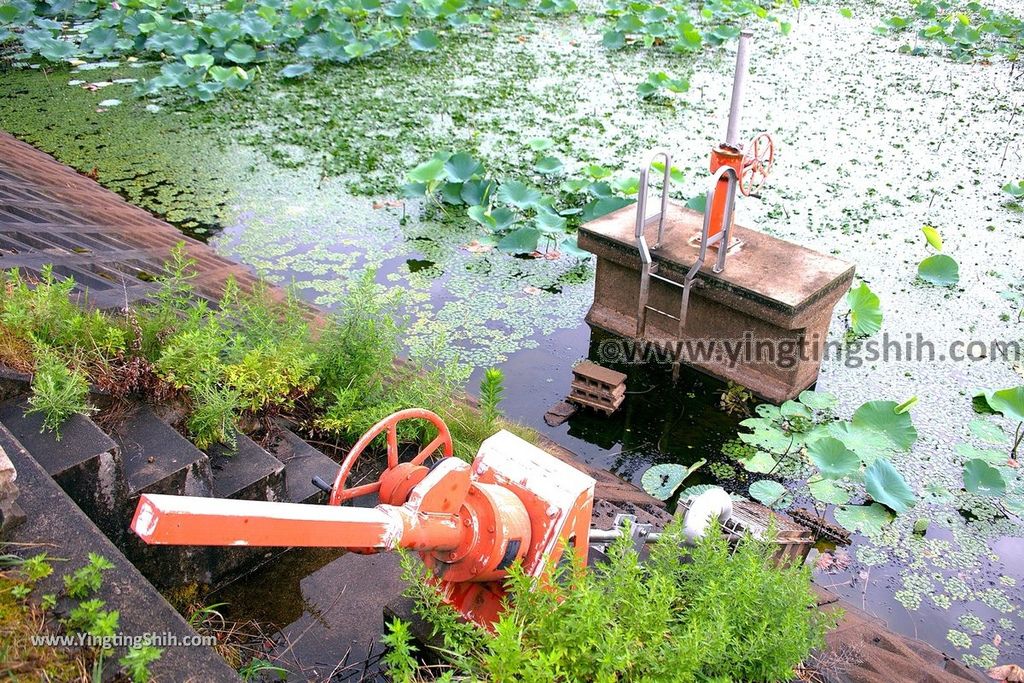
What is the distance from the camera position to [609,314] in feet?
17.3

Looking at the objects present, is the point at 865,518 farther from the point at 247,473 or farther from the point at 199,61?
the point at 199,61

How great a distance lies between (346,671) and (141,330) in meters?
1.67

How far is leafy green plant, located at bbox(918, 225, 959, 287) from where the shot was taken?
563 centimetres

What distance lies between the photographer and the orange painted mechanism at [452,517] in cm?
182

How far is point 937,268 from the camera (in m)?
5.67

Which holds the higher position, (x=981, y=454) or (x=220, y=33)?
(x=220, y=33)

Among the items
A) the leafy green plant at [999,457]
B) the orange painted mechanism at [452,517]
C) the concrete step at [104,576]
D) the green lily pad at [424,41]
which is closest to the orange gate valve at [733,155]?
the leafy green plant at [999,457]

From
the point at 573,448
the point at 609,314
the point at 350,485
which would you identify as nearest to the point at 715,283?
the point at 609,314

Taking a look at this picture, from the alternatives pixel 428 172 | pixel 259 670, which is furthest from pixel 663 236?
pixel 259 670

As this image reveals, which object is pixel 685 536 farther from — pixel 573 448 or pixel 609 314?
pixel 609 314

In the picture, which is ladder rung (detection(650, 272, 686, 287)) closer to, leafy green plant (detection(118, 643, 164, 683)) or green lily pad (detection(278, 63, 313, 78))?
leafy green plant (detection(118, 643, 164, 683))

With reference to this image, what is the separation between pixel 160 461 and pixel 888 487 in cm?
322

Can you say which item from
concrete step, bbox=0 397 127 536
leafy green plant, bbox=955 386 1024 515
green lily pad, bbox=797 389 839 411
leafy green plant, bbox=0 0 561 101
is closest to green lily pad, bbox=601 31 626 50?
leafy green plant, bbox=0 0 561 101

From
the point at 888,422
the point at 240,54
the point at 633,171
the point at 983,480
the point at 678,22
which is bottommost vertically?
the point at 983,480
